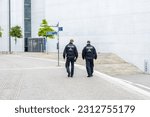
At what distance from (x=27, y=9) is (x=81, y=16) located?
15973 millimetres

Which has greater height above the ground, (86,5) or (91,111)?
(86,5)

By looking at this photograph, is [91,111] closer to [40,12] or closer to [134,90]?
[134,90]

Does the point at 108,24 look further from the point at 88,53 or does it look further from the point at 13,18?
the point at 88,53

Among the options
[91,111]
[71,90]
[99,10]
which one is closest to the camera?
[91,111]

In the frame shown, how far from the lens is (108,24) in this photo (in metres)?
41.5

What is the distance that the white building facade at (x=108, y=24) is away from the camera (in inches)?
1497

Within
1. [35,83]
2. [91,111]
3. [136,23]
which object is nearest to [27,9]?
[136,23]

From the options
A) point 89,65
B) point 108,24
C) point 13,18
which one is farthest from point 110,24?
point 89,65

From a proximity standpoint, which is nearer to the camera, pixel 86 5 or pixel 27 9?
pixel 86 5

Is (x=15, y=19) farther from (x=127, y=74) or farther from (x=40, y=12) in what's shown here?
(x=127, y=74)

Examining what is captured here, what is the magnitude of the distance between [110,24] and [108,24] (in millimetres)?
377

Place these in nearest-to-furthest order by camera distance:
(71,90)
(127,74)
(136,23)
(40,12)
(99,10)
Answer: (71,90) < (127,74) < (136,23) < (99,10) < (40,12)

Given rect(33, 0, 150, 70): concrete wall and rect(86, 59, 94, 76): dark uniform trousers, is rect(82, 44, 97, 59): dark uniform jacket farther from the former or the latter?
A: rect(33, 0, 150, 70): concrete wall

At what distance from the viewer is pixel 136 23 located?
38.5 meters
